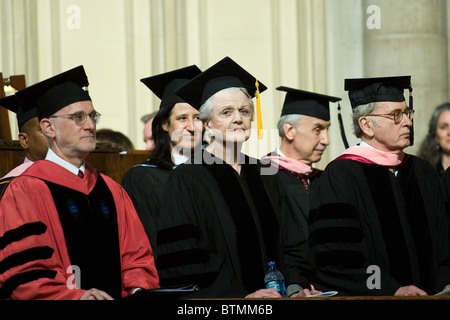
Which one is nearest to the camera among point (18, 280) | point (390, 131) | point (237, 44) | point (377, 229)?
point (18, 280)

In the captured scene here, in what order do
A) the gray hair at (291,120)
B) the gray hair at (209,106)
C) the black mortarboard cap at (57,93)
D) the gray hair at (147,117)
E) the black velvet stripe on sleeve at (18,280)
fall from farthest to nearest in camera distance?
the gray hair at (147,117), the gray hair at (291,120), the gray hair at (209,106), the black mortarboard cap at (57,93), the black velvet stripe on sleeve at (18,280)

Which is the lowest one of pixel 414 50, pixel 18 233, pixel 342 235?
pixel 342 235

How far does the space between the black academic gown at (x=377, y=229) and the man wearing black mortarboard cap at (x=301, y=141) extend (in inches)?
38.5

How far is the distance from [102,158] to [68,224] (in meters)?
1.71

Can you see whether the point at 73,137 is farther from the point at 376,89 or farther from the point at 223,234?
the point at 376,89

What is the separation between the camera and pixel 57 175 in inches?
172

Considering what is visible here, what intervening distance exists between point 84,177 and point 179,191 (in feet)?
1.45

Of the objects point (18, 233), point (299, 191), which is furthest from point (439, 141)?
point (18, 233)

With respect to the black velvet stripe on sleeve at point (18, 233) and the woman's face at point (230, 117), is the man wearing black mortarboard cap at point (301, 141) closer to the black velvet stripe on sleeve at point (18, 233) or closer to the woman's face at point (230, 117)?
the woman's face at point (230, 117)

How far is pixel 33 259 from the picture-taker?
159 inches

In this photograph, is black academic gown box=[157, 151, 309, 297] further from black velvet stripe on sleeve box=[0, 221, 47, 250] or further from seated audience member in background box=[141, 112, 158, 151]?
seated audience member in background box=[141, 112, 158, 151]

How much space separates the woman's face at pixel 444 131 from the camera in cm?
679

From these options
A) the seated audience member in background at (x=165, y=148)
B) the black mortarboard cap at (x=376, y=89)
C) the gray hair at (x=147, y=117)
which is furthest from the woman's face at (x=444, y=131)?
the gray hair at (x=147, y=117)

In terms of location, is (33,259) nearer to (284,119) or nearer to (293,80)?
(284,119)
